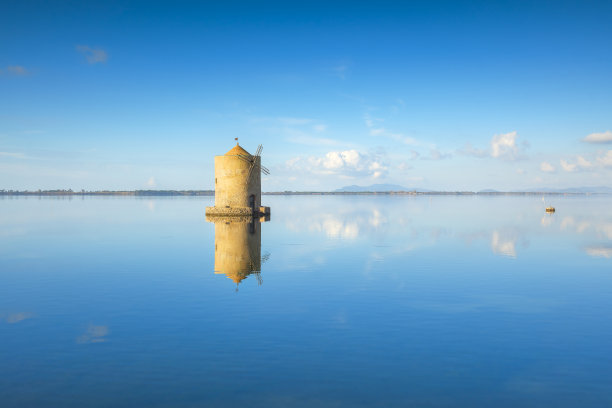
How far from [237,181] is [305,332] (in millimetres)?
31467

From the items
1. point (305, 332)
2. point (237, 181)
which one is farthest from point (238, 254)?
point (237, 181)

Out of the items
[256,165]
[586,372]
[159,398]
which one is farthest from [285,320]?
[256,165]

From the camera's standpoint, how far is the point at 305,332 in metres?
9.21

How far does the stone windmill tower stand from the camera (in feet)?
129

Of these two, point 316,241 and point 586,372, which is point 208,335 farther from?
point 316,241

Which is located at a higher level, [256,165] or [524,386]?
[256,165]

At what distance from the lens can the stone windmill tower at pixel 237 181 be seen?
39.3m

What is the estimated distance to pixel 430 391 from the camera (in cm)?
654

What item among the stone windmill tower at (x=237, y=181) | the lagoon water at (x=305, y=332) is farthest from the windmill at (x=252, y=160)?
the lagoon water at (x=305, y=332)

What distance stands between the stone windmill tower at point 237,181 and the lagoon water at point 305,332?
20753 millimetres

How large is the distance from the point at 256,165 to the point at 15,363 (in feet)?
111

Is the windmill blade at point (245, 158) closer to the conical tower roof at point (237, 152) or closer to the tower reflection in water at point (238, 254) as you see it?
the conical tower roof at point (237, 152)

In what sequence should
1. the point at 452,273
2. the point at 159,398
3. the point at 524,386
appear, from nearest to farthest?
the point at 159,398 < the point at 524,386 < the point at 452,273

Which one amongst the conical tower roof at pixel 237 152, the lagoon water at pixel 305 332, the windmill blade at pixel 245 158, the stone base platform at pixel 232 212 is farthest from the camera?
the stone base platform at pixel 232 212
